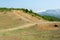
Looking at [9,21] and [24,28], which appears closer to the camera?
[24,28]

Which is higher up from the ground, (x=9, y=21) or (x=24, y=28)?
(x=24, y=28)

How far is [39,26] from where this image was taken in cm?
2366

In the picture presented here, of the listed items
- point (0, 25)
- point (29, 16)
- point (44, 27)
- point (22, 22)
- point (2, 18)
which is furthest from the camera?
point (29, 16)

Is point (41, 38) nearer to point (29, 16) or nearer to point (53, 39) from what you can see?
point (53, 39)

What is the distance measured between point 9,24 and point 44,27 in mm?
8002

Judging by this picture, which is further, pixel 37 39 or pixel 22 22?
pixel 22 22

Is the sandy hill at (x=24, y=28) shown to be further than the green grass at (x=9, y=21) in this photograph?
No

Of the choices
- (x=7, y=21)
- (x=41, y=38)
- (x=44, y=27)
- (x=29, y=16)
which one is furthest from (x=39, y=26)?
(x=29, y=16)

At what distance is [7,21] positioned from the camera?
1248 inches

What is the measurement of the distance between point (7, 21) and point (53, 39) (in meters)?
16.3

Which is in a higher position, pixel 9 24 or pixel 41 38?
pixel 41 38

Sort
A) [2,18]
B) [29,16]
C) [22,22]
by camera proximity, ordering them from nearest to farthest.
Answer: [22,22]
[2,18]
[29,16]

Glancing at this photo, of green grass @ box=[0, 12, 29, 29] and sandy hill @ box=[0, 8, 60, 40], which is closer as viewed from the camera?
sandy hill @ box=[0, 8, 60, 40]

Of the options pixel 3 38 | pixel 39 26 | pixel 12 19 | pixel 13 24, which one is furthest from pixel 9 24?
pixel 3 38
